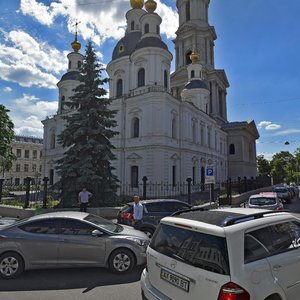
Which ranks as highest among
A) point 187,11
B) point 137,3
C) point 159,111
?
point 187,11

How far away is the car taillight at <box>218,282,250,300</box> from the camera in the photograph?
2.98 meters

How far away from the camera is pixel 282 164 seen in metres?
97.6

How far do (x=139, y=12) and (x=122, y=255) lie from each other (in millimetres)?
43610

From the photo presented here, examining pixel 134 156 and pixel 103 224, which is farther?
pixel 134 156

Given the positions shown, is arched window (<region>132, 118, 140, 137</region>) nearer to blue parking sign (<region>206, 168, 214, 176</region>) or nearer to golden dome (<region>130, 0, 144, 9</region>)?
blue parking sign (<region>206, 168, 214, 176</region>)

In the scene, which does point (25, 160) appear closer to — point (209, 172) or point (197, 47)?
point (197, 47)

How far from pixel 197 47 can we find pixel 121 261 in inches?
2307

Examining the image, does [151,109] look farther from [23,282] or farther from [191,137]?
[23,282]

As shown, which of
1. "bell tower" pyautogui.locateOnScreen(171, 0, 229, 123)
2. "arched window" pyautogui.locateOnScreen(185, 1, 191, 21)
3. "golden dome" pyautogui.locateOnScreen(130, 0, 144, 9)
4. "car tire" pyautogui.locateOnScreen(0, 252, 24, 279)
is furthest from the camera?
"arched window" pyautogui.locateOnScreen(185, 1, 191, 21)

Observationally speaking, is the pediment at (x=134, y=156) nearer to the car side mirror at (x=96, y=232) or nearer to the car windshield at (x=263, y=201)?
the car windshield at (x=263, y=201)

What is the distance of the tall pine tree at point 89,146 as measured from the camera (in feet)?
57.1

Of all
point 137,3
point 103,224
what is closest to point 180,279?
point 103,224

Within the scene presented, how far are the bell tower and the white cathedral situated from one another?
20 centimetres

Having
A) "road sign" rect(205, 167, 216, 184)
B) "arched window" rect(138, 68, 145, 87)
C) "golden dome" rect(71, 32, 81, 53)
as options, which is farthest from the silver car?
"golden dome" rect(71, 32, 81, 53)
